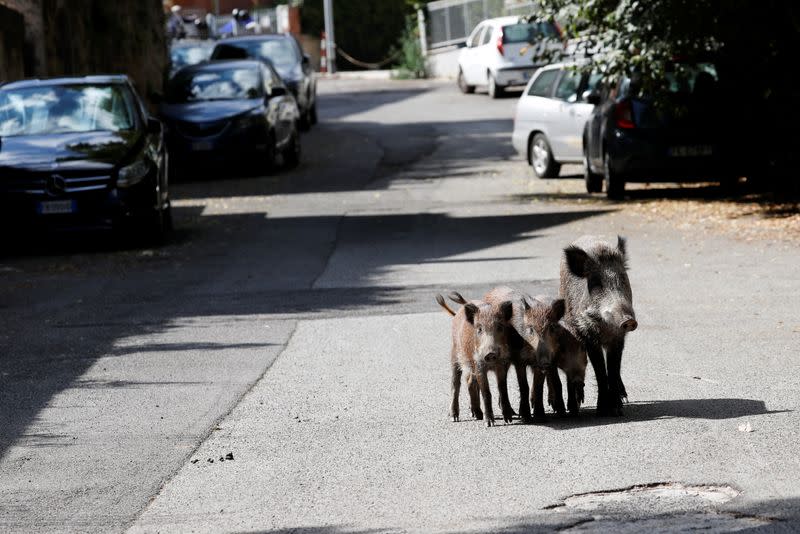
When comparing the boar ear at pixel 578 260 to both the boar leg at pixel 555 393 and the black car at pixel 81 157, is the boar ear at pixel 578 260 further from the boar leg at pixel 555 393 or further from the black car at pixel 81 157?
the black car at pixel 81 157

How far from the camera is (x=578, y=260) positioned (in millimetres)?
8094

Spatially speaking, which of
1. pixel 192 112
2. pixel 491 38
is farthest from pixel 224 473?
pixel 491 38

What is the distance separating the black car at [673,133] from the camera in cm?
1995

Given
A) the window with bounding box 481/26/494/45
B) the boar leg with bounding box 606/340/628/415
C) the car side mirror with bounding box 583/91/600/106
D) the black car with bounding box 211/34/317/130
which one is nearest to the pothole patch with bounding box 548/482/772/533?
the boar leg with bounding box 606/340/628/415

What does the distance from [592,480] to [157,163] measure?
12.4 metres

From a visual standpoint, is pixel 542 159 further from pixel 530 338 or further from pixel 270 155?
pixel 530 338

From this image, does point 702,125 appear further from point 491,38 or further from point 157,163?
point 491,38

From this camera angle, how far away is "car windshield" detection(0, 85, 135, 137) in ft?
60.4

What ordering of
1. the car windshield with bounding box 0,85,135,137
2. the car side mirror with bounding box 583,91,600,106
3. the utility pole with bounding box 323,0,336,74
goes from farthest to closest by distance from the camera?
the utility pole with bounding box 323,0,336,74
the car side mirror with bounding box 583,91,600,106
the car windshield with bounding box 0,85,135,137

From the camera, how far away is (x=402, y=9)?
59156 millimetres

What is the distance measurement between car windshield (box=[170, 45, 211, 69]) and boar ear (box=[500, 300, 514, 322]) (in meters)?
30.8

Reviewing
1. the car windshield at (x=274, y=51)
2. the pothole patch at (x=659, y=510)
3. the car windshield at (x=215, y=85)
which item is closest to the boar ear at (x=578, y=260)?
the pothole patch at (x=659, y=510)

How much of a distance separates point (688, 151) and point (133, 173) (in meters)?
7.30

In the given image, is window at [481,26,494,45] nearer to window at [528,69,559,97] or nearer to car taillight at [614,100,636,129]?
window at [528,69,559,97]
